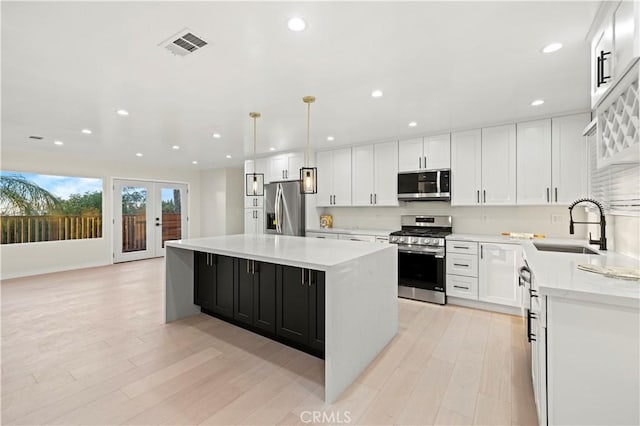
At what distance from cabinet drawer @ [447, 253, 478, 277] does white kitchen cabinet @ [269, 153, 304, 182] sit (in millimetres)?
3015

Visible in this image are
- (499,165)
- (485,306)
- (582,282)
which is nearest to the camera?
(582,282)

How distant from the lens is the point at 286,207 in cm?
549

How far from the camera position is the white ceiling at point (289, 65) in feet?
5.53

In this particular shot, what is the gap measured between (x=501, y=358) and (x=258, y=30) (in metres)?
3.17

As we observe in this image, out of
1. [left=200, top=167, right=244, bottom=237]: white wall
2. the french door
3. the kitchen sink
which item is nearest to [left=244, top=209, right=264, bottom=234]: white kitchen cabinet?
[left=200, top=167, right=244, bottom=237]: white wall

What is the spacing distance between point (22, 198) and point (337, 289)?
673cm

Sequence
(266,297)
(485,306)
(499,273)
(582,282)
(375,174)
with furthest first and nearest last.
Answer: (375,174) < (485,306) < (499,273) < (266,297) < (582,282)

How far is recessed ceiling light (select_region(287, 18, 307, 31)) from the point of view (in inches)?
68.3

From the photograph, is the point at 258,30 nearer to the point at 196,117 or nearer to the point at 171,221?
the point at 196,117

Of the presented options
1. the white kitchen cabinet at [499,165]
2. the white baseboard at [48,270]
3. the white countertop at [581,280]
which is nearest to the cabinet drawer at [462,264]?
the white kitchen cabinet at [499,165]

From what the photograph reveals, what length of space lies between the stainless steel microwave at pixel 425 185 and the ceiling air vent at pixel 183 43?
10.9 feet

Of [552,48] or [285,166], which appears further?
[285,166]

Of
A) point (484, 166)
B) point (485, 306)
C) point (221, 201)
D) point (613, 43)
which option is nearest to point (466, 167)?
point (484, 166)

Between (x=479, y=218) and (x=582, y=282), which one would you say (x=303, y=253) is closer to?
(x=582, y=282)
